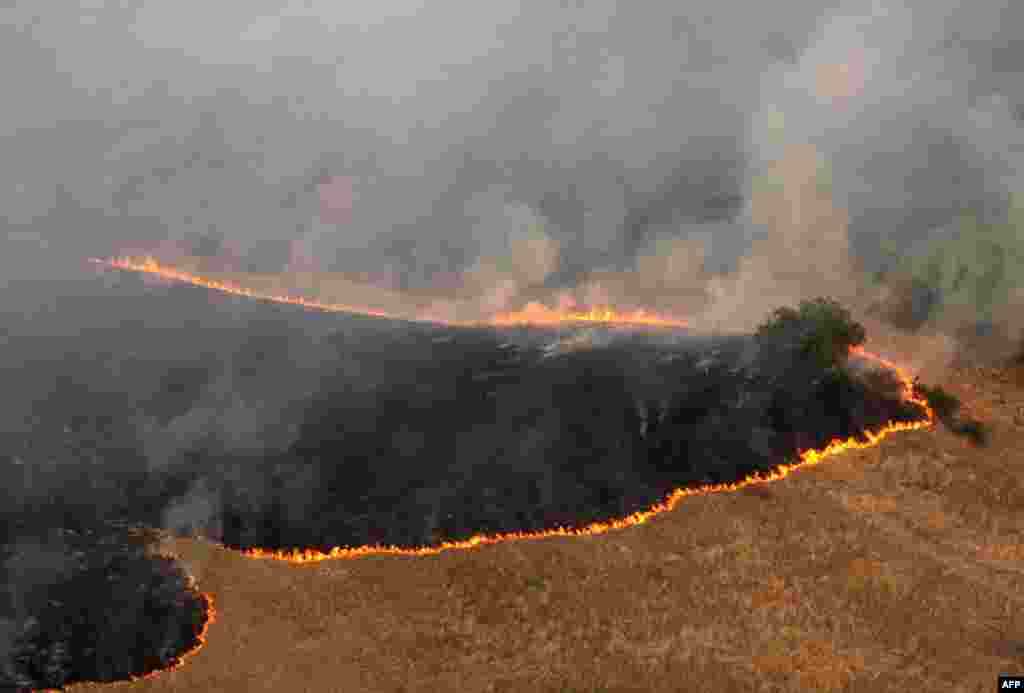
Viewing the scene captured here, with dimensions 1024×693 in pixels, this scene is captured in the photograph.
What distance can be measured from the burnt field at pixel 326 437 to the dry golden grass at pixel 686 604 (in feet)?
3.47

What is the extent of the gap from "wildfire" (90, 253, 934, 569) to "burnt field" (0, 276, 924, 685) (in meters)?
0.28

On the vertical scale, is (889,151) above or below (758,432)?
above

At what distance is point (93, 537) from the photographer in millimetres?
25719

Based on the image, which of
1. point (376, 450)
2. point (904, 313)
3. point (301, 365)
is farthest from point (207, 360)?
Result: point (904, 313)

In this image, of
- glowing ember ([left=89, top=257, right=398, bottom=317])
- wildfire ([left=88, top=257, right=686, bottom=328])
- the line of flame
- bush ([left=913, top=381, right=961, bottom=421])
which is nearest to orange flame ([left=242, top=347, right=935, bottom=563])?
bush ([left=913, top=381, right=961, bottom=421])

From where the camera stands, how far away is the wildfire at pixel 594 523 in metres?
25.3

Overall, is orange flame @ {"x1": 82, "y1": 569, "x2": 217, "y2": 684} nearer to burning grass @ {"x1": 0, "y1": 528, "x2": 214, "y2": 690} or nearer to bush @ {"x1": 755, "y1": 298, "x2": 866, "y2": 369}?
burning grass @ {"x1": 0, "y1": 528, "x2": 214, "y2": 690}

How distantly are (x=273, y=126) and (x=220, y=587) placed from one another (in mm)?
32317

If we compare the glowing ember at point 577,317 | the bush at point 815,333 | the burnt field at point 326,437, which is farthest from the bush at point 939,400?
the glowing ember at point 577,317

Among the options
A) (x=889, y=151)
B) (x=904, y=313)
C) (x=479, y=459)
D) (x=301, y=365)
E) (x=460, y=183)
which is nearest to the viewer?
(x=479, y=459)

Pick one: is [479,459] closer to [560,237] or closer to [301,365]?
[301,365]

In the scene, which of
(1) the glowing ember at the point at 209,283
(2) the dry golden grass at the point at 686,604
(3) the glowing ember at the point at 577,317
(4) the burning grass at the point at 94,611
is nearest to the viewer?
(2) the dry golden grass at the point at 686,604

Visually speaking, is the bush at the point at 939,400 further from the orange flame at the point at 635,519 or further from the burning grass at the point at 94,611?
the burning grass at the point at 94,611

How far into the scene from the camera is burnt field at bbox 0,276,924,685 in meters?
24.7
